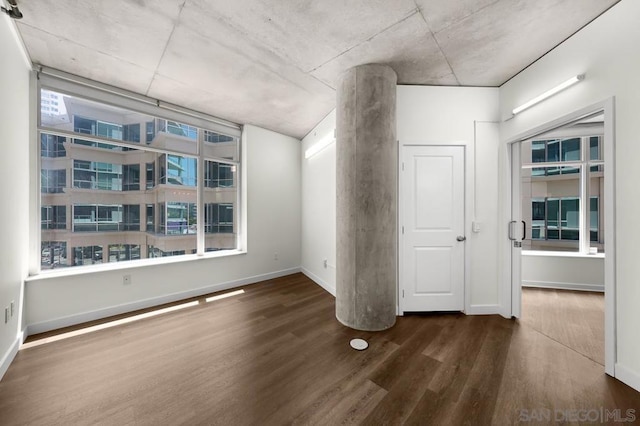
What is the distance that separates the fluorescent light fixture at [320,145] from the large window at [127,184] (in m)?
1.44

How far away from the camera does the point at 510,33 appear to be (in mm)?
2154

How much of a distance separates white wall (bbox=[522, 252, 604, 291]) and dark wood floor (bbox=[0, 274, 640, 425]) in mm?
2171

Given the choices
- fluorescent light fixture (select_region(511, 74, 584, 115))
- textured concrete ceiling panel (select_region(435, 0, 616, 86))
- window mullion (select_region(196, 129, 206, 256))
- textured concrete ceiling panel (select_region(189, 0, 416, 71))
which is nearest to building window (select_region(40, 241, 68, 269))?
window mullion (select_region(196, 129, 206, 256))

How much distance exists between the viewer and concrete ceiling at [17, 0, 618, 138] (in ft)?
6.30

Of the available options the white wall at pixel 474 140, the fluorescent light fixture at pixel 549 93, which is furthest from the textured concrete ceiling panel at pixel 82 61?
the fluorescent light fixture at pixel 549 93

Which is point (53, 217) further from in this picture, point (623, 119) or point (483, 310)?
point (623, 119)

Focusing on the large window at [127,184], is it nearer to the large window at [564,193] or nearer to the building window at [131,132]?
the building window at [131,132]

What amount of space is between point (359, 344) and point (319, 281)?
1.98 metres

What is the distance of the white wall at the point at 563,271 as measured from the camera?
13.3 ft

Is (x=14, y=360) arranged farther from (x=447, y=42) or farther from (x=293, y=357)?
(x=447, y=42)

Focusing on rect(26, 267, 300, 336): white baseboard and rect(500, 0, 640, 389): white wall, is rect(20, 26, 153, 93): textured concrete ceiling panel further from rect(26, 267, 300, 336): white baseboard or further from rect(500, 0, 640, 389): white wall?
→ rect(500, 0, 640, 389): white wall

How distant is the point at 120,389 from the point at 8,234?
1.72 meters

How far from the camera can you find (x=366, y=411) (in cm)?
156

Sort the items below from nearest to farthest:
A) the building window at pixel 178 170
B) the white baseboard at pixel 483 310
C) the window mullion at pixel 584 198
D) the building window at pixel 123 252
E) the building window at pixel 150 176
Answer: the white baseboard at pixel 483 310, the building window at pixel 123 252, the building window at pixel 150 176, the building window at pixel 178 170, the window mullion at pixel 584 198
